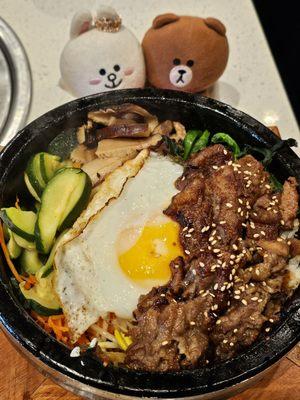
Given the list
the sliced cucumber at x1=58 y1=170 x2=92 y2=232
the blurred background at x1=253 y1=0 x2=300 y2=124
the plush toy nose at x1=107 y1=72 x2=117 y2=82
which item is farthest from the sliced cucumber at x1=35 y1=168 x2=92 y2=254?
the blurred background at x1=253 y1=0 x2=300 y2=124

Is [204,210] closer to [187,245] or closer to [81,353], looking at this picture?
[187,245]

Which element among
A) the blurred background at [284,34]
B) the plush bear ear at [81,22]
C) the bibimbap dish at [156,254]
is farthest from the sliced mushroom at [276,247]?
the blurred background at [284,34]

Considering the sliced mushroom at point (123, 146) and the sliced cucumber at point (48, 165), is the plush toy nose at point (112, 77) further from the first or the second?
the sliced cucumber at point (48, 165)

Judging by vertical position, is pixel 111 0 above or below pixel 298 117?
above

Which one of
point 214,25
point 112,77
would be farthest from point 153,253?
point 214,25

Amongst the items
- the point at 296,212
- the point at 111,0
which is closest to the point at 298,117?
the point at 111,0

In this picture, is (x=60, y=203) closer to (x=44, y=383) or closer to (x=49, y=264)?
(x=49, y=264)

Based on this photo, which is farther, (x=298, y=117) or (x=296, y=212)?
(x=298, y=117)
